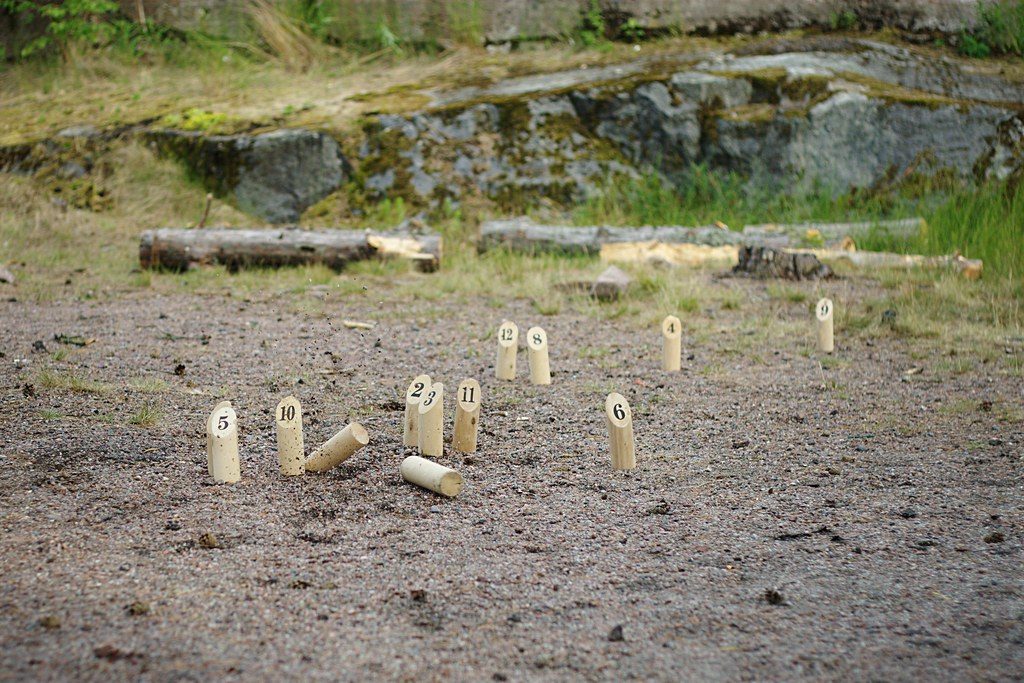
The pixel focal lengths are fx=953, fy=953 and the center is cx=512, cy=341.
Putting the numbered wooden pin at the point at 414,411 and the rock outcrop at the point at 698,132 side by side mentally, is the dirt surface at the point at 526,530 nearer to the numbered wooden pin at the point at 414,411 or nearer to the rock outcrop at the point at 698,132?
the numbered wooden pin at the point at 414,411

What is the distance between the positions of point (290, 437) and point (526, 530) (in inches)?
40.4

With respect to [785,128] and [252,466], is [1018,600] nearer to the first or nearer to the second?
[252,466]

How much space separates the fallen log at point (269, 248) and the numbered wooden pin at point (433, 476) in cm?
481

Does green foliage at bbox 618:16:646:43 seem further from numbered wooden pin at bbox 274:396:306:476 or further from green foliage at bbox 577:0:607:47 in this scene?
numbered wooden pin at bbox 274:396:306:476

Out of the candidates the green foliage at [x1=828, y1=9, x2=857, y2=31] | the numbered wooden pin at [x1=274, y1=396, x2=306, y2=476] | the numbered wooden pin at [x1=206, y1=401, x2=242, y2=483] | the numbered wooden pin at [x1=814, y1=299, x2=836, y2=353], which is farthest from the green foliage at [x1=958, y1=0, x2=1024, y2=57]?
Answer: the numbered wooden pin at [x1=206, y1=401, x2=242, y2=483]

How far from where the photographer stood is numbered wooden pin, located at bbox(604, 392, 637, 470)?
3.80 meters

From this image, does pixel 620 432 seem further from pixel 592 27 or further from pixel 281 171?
pixel 592 27

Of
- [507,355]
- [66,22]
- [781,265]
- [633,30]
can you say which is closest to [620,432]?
[507,355]

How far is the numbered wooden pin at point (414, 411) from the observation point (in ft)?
13.1

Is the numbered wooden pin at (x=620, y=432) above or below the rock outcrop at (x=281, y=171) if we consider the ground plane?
below

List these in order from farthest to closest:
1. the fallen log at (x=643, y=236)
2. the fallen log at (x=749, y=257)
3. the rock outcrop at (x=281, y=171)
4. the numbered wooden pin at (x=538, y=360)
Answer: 1. the rock outcrop at (x=281, y=171)
2. the fallen log at (x=643, y=236)
3. the fallen log at (x=749, y=257)
4. the numbered wooden pin at (x=538, y=360)

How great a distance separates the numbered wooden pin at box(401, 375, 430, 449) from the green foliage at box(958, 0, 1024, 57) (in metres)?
10.0

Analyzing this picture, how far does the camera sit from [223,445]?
11.7 feet

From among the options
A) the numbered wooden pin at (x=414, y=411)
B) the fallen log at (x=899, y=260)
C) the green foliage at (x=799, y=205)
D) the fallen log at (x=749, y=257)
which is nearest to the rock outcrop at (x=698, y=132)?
the green foliage at (x=799, y=205)
